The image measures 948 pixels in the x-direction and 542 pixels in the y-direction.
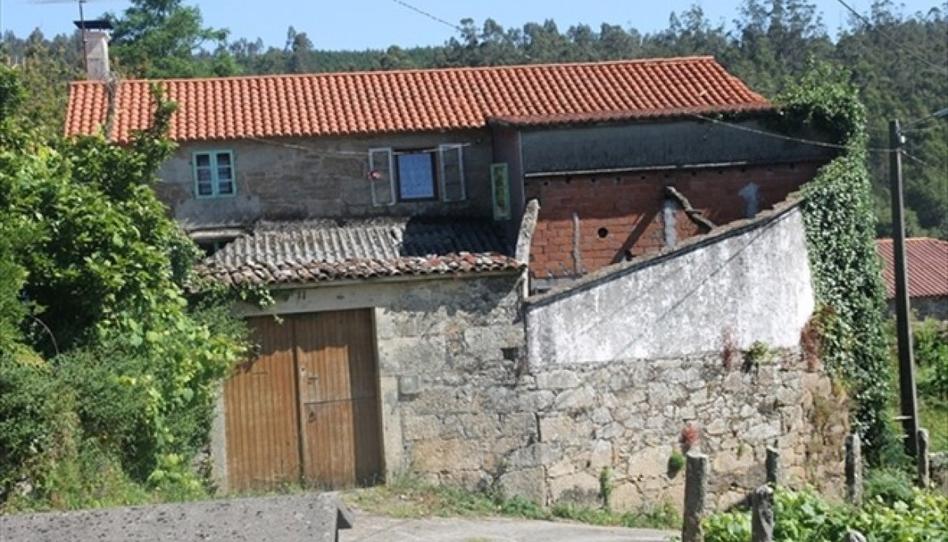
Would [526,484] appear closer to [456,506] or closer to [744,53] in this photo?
[456,506]

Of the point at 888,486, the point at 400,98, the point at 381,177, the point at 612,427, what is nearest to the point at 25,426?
the point at 612,427

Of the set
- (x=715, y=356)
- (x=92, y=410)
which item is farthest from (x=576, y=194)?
(x=92, y=410)

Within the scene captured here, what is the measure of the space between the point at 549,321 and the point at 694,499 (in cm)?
461

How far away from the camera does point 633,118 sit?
902 inches

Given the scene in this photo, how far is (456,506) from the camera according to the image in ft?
49.6

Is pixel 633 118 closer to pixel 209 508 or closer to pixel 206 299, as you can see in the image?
pixel 206 299

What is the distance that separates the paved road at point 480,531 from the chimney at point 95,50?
57.7 feet

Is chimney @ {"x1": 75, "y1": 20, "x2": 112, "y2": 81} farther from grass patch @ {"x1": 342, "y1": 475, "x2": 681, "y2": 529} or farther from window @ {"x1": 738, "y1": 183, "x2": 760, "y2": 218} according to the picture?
grass patch @ {"x1": 342, "y1": 475, "x2": 681, "y2": 529}

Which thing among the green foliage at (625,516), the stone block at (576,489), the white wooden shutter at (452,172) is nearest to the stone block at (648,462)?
the green foliage at (625,516)

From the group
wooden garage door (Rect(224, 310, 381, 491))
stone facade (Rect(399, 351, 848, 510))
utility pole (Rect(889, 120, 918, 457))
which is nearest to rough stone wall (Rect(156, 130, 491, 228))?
utility pole (Rect(889, 120, 918, 457))

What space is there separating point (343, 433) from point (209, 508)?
9.68 meters

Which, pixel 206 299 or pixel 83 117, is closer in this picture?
pixel 206 299

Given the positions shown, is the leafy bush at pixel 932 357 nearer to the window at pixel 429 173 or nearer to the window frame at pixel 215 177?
the window at pixel 429 173

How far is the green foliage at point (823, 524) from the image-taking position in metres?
10.7
